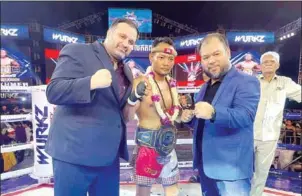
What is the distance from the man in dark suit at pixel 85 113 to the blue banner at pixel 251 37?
393 cm

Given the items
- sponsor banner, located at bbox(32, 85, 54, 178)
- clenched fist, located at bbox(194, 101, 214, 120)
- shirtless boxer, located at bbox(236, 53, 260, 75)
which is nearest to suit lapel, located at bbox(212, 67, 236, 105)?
clenched fist, located at bbox(194, 101, 214, 120)

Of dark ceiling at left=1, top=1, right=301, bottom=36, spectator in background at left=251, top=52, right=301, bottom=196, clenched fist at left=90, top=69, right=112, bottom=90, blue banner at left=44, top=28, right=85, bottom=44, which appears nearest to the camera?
clenched fist at left=90, top=69, right=112, bottom=90

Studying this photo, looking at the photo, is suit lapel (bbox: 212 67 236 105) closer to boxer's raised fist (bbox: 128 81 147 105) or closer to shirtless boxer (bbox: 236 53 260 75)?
boxer's raised fist (bbox: 128 81 147 105)

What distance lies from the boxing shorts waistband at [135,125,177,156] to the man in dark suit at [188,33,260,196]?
427mm

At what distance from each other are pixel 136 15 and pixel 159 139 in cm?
333

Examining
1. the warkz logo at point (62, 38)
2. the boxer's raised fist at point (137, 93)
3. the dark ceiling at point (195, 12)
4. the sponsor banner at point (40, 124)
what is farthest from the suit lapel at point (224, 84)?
the warkz logo at point (62, 38)

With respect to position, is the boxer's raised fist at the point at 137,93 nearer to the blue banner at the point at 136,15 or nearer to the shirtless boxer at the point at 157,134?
the shirtless boxer at the point at 157,134

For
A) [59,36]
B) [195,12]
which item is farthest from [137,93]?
[59,36]

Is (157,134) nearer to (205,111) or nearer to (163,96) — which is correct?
(163,96)

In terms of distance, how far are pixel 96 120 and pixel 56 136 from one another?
21 cm

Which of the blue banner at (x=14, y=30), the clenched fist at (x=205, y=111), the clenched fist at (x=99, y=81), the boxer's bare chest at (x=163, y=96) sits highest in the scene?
the blue banner at (x=14, y=30)

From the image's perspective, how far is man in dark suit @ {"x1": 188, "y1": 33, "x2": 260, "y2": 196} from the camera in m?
1.26

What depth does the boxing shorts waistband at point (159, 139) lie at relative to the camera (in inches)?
69.1

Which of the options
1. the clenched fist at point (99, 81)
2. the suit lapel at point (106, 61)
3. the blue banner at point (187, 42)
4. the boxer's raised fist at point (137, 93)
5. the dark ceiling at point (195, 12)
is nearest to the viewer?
the clenched fist at point (99, 81)
